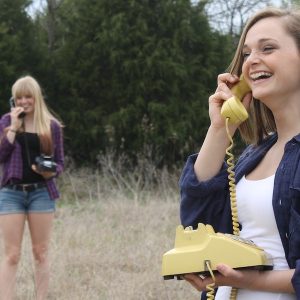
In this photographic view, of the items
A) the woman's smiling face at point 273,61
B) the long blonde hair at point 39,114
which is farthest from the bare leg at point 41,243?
the woman's smiling face at point 273,61

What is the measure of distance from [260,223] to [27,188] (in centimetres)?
283

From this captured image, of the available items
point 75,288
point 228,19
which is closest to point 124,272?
point 75,288

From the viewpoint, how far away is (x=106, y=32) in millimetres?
12547

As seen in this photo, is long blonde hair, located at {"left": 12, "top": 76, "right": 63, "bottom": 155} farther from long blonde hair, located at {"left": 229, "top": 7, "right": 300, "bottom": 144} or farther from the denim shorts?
long blonde hair, located at {"left": 229, "top": 7, "right": 300, "bottom": 144}

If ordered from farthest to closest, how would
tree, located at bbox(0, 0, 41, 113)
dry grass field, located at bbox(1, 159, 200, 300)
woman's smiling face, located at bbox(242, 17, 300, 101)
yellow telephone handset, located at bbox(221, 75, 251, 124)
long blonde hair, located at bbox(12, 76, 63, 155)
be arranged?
tree, located at bbox(0, 0, 41, 113) → dry grass field, located at bbox(1, 159, 200, 300) → long blonde hair, located at bbox(12, 76, 63, 155) → yellow telephone handset, located at bbox(221, 75, 251, 124) → woman's smiling face, located at bbox(242, 17, 300, 101)

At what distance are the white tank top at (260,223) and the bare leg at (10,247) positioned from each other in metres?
2.68

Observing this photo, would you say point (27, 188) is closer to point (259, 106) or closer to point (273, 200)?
point (259, 106)

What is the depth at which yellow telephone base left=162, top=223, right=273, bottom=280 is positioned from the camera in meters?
1.64

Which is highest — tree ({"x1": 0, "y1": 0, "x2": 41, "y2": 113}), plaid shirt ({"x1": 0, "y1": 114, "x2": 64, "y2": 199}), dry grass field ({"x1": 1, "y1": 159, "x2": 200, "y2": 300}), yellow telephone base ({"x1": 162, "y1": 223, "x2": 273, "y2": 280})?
tree ({"x1": 0, "y1": 0, "x2": 41, "y2": 113})

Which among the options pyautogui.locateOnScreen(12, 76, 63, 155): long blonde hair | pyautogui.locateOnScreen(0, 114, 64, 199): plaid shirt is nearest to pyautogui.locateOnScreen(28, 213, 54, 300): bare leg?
pyautogui.locateOnScreen(0, 114, 64, 199): plaid shirt

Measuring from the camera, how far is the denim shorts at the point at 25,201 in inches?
168

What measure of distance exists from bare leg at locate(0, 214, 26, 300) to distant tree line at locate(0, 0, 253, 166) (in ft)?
25.0

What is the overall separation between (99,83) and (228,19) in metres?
6.14

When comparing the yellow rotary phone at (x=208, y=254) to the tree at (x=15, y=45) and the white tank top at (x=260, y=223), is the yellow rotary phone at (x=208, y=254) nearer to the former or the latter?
the white tank top at (x=260, y=223)
